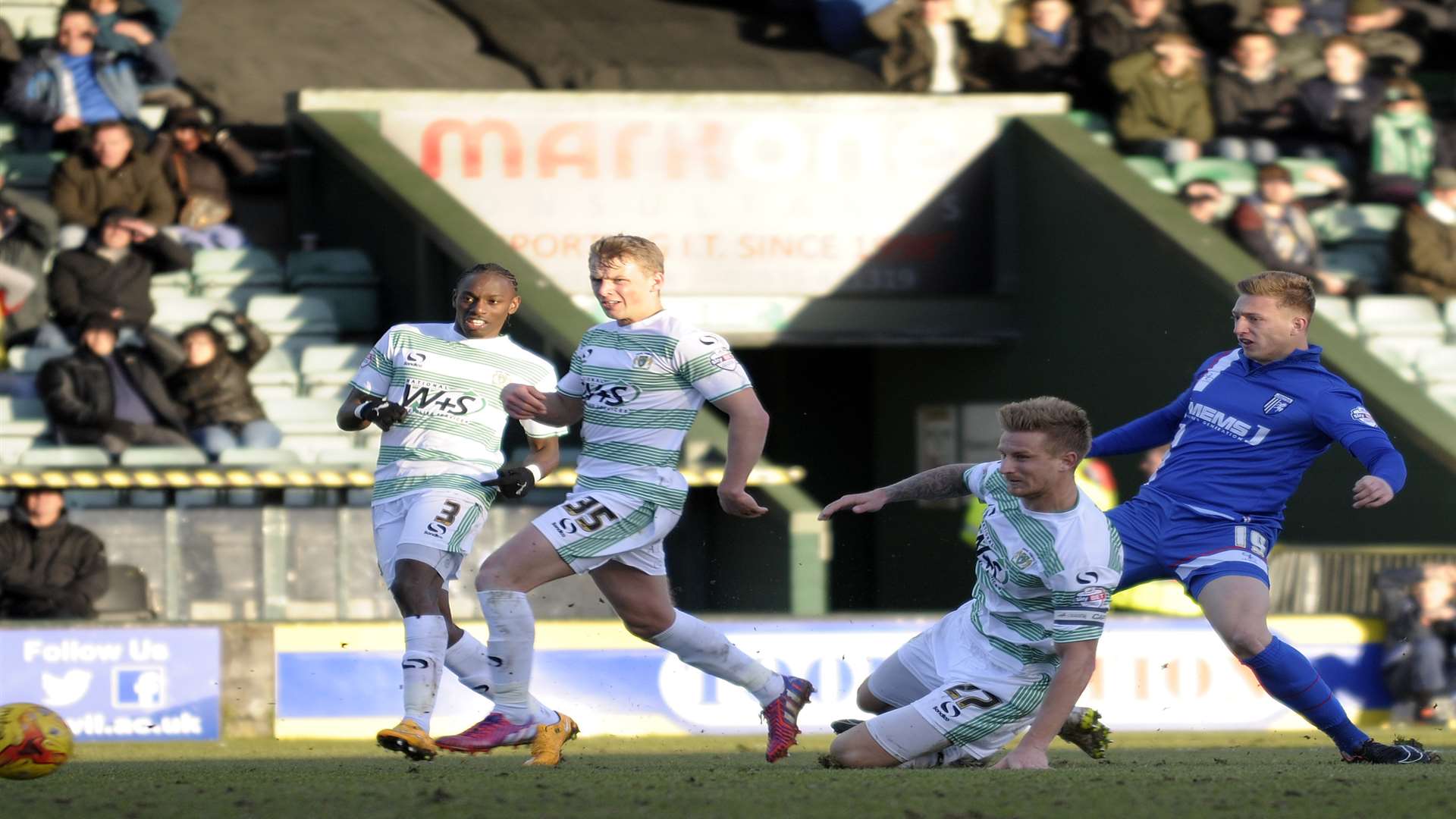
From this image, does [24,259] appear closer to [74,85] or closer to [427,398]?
[74,85]

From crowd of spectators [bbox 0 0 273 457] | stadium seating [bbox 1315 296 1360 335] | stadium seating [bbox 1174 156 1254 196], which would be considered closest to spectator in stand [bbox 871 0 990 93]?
stadium seating [bbox 1174 156 1254 196]

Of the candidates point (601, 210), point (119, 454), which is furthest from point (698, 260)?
point (119, 454)

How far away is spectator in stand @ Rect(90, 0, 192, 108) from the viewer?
1471cm

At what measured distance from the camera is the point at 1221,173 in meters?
15.7

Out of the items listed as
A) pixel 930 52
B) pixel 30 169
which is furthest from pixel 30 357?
pixel 930 52

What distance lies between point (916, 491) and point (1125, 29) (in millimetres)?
10228

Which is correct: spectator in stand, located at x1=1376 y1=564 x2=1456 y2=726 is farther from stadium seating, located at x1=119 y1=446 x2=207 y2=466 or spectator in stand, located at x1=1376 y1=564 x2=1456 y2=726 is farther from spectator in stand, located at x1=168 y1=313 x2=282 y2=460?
stadium seating, located at x1=119 y1=446 x2=207 y2=466

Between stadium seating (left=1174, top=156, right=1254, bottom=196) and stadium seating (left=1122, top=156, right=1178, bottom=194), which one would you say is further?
stadium seating (left=1174, top=156, right=1254, bottom=196)

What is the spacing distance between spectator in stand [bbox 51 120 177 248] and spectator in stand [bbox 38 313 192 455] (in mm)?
1657

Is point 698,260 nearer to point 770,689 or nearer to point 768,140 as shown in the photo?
point 768,140

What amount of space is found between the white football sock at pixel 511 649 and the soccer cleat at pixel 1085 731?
1787mm

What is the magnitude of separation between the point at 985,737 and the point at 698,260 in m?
9.35

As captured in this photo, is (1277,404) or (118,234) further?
(118,234)

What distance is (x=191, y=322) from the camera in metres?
13.6
